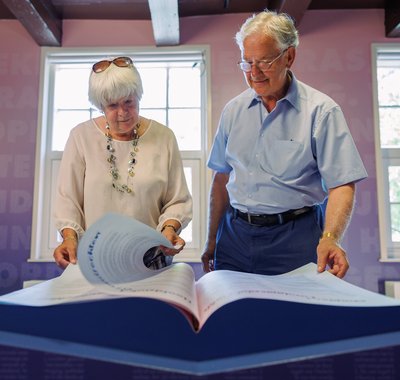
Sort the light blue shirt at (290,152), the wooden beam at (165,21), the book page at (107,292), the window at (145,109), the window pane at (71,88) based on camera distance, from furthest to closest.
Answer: the window pane at (71,88) → the window at (145,109) → the wooden beam at (165,21) → the light blue shirt at (290,152) → the book page at (107,292)

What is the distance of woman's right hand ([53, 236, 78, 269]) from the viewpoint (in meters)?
1.05

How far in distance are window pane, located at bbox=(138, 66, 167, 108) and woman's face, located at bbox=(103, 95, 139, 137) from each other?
7.50 feet

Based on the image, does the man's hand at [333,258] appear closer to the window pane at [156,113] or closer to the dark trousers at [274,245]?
the dark trousers at [274,245]

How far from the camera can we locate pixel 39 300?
54cm

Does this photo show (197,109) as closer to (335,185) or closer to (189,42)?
(189,42)

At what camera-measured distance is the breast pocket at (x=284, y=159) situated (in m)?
1.27

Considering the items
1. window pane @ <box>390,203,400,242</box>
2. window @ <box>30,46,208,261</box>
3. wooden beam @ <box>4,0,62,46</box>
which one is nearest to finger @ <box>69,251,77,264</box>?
window @ <box>30,46,208,261</box>

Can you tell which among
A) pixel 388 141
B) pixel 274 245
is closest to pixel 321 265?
pixel 274 245

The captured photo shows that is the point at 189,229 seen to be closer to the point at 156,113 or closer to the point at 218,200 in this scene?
the point at 156,113

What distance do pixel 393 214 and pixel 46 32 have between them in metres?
2.86

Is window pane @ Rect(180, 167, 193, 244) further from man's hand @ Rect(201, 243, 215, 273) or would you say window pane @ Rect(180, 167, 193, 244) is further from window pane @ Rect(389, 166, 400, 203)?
man's hand @ Rect(201, 243, 215, 273)

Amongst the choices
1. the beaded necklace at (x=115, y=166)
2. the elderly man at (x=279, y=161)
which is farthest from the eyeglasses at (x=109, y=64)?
the elderly man at (x=279, y=161)

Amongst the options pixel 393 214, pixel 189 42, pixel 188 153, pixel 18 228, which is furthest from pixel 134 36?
pixel 393 214

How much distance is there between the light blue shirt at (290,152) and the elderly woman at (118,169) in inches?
7.5
